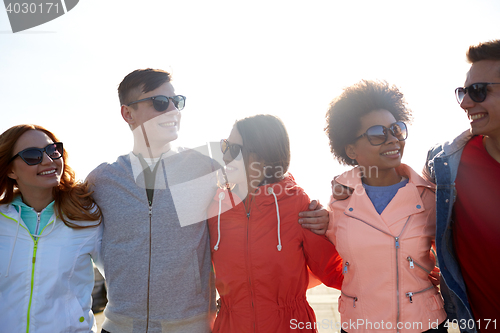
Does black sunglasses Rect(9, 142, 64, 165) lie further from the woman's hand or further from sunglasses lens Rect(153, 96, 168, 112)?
the woman's hand

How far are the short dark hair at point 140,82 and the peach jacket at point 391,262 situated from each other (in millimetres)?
1920

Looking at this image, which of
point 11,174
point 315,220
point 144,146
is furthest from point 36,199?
point 315,220

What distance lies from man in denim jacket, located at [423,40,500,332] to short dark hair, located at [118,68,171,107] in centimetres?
234

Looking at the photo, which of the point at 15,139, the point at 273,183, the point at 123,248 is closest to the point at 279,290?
the point at 273,183

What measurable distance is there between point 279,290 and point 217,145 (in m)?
1.35

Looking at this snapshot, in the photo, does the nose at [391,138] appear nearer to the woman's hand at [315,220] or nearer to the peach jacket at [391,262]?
the peach jacket at [391,262]

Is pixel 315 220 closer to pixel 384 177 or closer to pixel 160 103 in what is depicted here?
pixel 384 177

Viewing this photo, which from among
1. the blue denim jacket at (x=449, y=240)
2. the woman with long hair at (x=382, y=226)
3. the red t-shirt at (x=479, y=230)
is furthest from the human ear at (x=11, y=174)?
the red t-shirt at (x=479, y=230)

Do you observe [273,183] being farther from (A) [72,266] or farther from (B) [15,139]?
(B) [15,139]

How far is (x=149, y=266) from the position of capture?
2572 mm

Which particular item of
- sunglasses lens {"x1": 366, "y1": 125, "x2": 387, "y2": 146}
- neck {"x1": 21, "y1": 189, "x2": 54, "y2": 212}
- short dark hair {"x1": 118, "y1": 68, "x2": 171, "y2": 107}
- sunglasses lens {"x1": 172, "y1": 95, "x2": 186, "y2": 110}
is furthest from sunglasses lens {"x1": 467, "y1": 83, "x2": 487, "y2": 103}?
neck {"x1": 21, "y1": 189, "x2": 54, "y2": 212}

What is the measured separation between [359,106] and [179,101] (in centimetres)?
155

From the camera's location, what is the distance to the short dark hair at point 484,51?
2.28m

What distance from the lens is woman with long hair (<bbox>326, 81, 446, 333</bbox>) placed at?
2309 millimetres
